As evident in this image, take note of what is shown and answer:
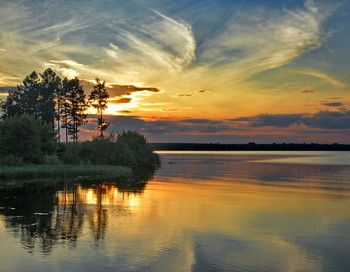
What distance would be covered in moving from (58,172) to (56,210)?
104 ft

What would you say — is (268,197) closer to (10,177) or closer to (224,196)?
(224,196)

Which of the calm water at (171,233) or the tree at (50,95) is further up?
the tree at (50,95)

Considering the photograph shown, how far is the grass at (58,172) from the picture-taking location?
183 ft

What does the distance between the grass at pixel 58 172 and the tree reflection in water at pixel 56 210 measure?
30.8ft

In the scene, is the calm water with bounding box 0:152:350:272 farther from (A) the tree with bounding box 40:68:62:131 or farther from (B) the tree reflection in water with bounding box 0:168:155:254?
(A) the tree with bounding box 40:68:62:131

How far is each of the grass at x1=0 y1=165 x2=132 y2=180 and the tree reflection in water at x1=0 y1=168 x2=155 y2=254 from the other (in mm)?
9377

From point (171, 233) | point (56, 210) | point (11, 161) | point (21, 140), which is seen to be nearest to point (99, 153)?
point (21, 140)

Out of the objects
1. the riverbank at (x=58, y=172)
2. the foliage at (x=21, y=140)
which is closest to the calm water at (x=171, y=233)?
the riverbank at (x=58, y=172)

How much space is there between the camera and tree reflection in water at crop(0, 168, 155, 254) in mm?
20481

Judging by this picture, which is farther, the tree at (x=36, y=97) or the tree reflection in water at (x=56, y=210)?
the tree at (x=36, y=97)

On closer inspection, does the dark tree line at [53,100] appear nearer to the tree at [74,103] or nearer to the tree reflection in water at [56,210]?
the tree at [74,103]

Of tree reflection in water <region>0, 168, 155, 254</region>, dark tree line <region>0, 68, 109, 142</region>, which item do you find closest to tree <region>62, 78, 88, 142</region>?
dark tree line <region>0, 68, 109, 142</region>

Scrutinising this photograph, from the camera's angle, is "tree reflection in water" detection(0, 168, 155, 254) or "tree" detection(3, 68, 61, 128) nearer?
"tree reflection in water" detection(0, 168, 155, 254)

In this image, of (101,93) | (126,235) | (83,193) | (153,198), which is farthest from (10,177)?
(101,93)
